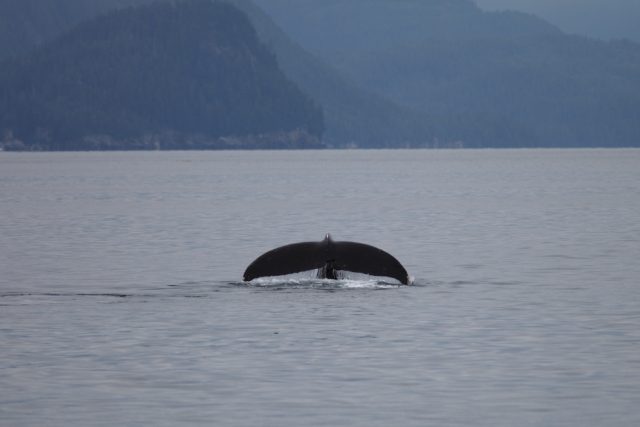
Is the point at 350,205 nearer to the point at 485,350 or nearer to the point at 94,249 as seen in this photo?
the point at 94,249

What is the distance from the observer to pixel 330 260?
24.9 m

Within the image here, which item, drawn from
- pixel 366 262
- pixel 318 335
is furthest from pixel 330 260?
pixel 318 335

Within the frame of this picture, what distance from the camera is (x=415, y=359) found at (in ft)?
68.3

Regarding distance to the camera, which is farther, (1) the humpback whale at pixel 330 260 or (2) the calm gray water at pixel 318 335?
(1) the humpback whale at pixel 330 260

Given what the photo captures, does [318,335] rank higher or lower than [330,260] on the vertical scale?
lower

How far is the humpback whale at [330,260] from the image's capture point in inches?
970

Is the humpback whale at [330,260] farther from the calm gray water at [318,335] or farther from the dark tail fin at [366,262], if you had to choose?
the calm gray water at [318,335]

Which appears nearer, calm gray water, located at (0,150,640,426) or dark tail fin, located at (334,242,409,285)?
calm gray water, located at (0,150,640,426)

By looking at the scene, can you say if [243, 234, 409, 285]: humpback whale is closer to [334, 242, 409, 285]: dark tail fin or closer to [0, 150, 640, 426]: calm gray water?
[334, 242, 409, 285]: dark tail fin

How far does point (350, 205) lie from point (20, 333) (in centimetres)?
5376

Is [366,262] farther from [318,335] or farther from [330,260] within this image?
[318,335]

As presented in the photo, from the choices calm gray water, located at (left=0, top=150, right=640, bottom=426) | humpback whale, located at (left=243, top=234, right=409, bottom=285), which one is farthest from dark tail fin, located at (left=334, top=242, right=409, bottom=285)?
calm gray water, located at (left=0, top=150, right=640, bottom=426)

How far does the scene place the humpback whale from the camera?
24641 mm

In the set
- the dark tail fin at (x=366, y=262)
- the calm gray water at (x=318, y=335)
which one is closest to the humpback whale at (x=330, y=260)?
the dark tail fin at (x=366, y=262)
